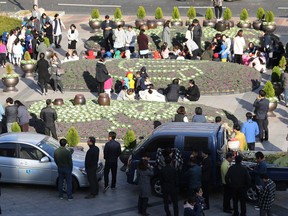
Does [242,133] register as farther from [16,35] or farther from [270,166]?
[16,35]

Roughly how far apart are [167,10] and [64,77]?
51.6 ft

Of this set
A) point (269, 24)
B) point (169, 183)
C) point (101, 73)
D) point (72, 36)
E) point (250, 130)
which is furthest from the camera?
point (269, 24)

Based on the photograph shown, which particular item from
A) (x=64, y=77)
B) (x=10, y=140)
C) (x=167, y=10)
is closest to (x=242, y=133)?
(x=10, y=140)

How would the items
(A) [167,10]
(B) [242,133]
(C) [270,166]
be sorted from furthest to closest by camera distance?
(A) [167,10] → (B) [242,133] → (C) [270,166]

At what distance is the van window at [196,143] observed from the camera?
2094 cm

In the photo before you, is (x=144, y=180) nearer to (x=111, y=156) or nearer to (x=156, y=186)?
(x=156, y=186)

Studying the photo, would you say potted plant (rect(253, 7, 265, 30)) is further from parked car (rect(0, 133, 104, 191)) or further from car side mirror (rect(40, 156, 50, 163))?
car side mirror (rect(40, 156, 50, 163))

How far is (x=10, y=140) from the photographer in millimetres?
21953

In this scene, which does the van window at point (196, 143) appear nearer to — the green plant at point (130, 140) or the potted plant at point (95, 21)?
the green plant at point (130, 140)

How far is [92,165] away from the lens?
21.3 meters

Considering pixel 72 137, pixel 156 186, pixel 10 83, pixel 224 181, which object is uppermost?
pixel 224 181

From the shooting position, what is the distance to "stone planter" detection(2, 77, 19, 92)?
104ft

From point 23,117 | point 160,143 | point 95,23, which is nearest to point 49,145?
point 160,143

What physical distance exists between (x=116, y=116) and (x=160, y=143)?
5698 millimetres
